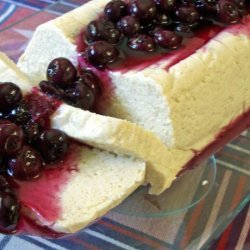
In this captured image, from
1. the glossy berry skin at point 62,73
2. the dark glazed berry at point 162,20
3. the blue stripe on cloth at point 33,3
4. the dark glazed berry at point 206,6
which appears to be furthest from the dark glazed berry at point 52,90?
the blue stripe on cloth at point 33,3

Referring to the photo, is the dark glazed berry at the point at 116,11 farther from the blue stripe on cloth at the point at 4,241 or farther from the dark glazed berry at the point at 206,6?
the blue stripe on cloth at the point at 4,241

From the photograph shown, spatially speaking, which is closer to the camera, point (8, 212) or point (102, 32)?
point (8, 212)

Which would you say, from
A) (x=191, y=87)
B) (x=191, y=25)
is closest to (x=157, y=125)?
(x=191, y=87)

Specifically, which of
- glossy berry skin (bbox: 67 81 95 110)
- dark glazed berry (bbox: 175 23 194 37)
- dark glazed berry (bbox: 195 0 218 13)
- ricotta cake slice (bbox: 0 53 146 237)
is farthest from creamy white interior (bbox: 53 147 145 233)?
dark glazed berry (bbox: 195 0 218 13)

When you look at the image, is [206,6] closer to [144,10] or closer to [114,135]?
[144,10]

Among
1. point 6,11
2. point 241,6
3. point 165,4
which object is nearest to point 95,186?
point 165,4
